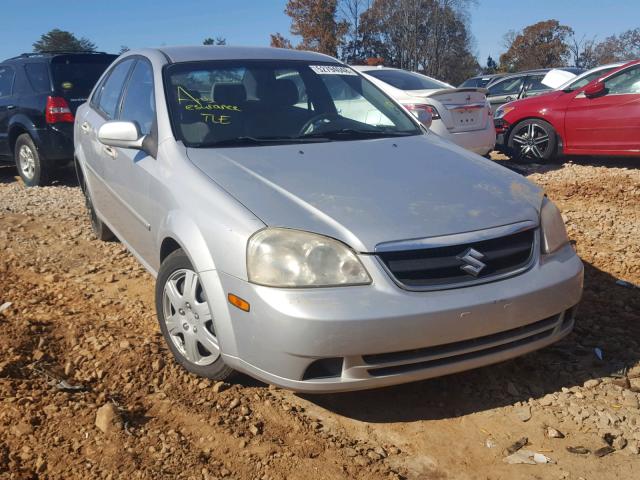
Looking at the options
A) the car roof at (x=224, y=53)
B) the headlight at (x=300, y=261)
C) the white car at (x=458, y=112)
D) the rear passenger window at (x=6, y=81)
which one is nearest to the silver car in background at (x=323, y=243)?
the headlight at (x=300, y=261)

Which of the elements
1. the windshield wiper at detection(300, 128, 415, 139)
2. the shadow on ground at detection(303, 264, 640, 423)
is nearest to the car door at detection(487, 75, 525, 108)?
the windshield wiper at detection(300, 128, 415, 139)

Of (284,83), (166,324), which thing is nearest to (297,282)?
(166,324)

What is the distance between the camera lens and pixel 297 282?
101 inches

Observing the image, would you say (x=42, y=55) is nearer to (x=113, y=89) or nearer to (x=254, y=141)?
(x=113, y=89)

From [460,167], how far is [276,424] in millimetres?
1642

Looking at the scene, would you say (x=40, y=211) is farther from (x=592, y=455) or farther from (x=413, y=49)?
(x=413, y=49)

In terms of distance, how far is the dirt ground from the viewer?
2574mm

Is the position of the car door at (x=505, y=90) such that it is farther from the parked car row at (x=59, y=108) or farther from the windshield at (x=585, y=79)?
the parked car row at (x=59, y=108)

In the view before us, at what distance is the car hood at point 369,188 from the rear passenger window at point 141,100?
2.15 feet

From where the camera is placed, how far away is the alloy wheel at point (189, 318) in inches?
Answer: 116

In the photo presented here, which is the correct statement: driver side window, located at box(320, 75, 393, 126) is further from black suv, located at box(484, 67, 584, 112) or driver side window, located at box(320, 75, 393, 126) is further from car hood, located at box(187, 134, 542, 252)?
black suv, located at box(484, 67, 584, 112)

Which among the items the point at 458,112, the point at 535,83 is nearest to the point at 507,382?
the point at 458,112

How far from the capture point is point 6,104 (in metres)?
8.54

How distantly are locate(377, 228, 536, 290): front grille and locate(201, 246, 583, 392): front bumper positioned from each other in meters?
0.05
